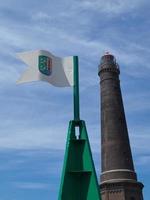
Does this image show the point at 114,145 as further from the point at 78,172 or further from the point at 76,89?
the point at 78,172

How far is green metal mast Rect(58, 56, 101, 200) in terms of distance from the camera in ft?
40.4

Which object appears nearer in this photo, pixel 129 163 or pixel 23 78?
pixel 23 78

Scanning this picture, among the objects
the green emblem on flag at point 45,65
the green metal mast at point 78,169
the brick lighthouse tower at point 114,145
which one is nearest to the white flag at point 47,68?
the green emblem on flag at point 45,65

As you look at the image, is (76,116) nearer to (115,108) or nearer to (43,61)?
(43,61)

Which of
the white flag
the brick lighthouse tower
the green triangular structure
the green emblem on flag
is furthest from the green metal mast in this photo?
the brick lighthouse tower

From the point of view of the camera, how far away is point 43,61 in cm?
1320

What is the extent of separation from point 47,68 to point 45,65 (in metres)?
0.10

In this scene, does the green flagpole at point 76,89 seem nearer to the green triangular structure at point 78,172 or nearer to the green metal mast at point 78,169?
the green metal mast at point 78,169

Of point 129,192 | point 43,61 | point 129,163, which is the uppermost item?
point 129,163

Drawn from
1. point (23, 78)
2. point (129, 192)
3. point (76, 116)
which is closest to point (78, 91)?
point (76, 116)

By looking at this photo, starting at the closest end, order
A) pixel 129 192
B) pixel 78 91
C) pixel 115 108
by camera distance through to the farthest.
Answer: pixel 78 91 → pixel 129 192 → pixel 115 108

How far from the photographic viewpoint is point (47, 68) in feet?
43.5

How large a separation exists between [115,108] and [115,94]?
1.32 meters

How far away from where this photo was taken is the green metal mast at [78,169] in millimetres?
12320
